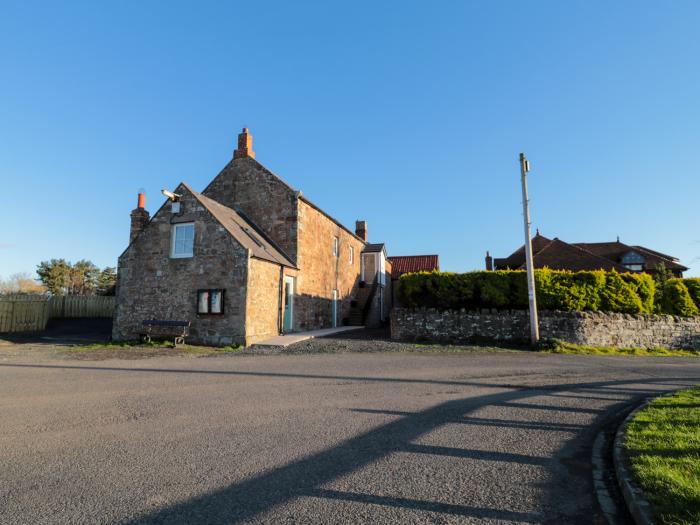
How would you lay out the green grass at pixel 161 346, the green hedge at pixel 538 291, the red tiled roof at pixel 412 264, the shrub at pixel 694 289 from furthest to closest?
1. the red tiled roof at pixel 412 264
2. the shrub at pixel 694 289
3. the green hedge at pixel 538 291
4. the green grass at pixel 161 346

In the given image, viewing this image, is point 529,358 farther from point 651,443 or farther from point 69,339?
point 69,339

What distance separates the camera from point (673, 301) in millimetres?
19688

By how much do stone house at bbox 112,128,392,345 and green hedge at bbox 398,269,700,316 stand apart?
6.13 metres

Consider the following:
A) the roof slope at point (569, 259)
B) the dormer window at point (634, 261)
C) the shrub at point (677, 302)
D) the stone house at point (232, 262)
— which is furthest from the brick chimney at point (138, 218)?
the dormer window at point (634, 261)

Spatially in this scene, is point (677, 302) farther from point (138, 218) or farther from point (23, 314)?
point (23, 314)

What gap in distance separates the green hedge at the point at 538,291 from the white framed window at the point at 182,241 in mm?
9898

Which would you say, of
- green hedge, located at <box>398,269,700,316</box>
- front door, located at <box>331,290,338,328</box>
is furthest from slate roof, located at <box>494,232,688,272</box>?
front door, located at <box>331,290,338,328</box>

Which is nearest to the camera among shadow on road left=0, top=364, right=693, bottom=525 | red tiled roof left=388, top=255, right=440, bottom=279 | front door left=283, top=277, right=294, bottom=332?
shadow on road left=0, top=364, right=693, bottom=525

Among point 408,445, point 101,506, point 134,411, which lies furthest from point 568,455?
point 134,411

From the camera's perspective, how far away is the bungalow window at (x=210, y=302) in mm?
17250

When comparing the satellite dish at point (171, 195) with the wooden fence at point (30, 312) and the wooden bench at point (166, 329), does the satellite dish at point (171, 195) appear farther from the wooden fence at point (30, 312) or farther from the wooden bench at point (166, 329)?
the wooden fence at point (30, 312)

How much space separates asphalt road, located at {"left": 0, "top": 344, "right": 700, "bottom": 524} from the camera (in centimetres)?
336

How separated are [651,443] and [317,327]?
→ 20.1 m

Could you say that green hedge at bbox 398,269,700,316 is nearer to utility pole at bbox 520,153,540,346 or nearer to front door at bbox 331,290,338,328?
utility pole at bbox 520,153,540,346
